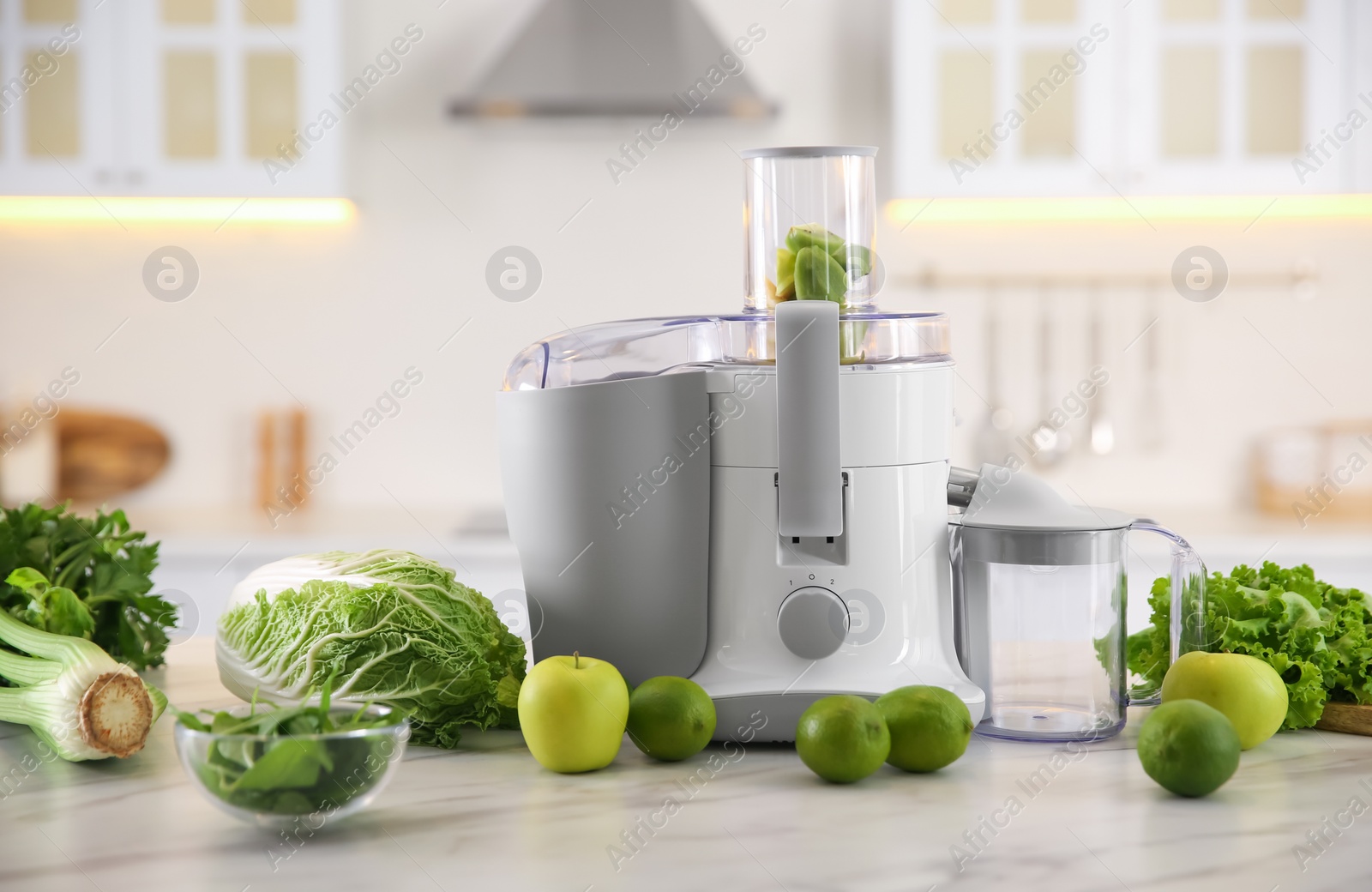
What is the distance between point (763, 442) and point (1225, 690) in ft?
1.39

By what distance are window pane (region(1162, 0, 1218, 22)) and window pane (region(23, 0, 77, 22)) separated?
260 centimetres

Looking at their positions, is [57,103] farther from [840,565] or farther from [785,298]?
[840,565]

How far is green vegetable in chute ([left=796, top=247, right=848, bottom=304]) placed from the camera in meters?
1.04

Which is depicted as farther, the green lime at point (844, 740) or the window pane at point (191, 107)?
the window pane at point (191, 107)

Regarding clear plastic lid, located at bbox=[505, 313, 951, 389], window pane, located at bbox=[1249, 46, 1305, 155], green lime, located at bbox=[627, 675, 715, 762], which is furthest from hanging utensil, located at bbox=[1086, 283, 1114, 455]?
green lime, located at bbox=[627, 675, 715, 762]

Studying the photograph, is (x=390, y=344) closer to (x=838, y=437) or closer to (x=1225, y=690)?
(x=838, y=437)

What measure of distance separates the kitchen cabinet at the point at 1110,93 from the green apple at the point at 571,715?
6.85ft

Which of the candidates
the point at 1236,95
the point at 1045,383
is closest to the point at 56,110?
the point at 1045,383

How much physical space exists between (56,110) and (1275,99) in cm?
285

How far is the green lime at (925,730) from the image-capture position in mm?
891

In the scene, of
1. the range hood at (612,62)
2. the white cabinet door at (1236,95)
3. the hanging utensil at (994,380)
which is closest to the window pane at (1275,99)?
the white cabinet door at (1236,95)

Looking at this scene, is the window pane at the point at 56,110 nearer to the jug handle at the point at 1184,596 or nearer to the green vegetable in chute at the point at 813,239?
the green vegetable in chute at the point at 813,239

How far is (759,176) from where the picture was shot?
3.59ft

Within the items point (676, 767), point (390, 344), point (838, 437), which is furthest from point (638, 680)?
point (390, 344)
